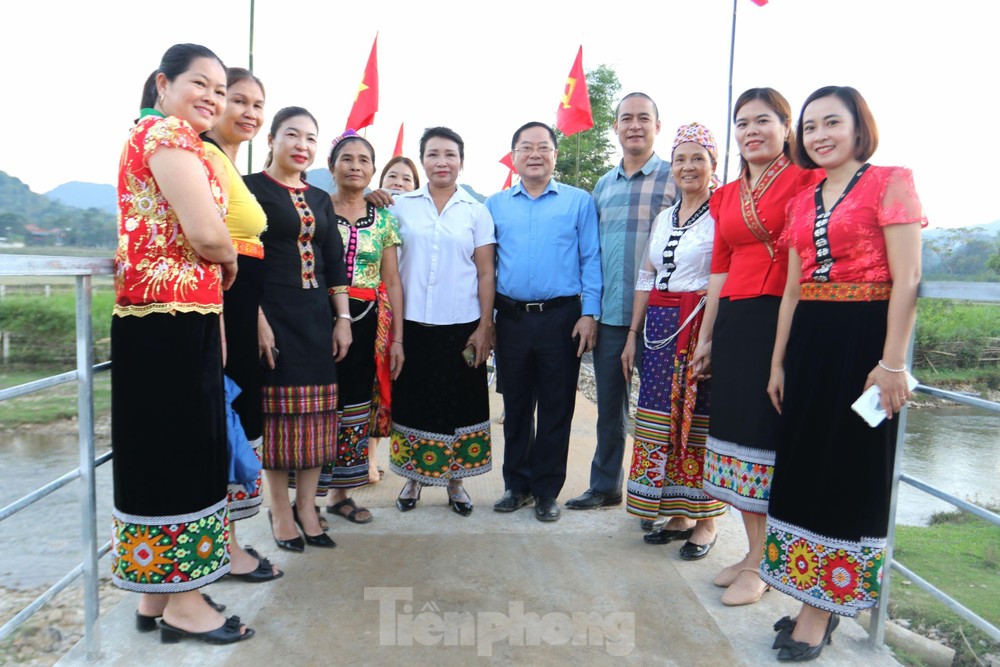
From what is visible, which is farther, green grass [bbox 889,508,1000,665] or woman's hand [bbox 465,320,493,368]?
green grass [bbox 889,508,1000,665]

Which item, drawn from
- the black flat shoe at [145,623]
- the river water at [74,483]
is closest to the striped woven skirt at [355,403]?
the black flat shoe at [145,623]

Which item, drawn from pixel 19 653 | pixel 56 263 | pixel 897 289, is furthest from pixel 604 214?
pixel 19 653

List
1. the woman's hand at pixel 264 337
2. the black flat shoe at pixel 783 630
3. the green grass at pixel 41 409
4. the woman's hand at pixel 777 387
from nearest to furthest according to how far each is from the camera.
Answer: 1. the black flat shoe at pixel 783 630
2. the woman's hand at pixel 777 387
3. the woman's hand at pixel 264 337
4. the green grass at pixel 41 409

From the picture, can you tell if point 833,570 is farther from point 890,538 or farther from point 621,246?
point 621,246

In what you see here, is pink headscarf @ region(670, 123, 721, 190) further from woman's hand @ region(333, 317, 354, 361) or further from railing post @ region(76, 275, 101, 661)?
railing post @ region(76, 275, 101, 661)

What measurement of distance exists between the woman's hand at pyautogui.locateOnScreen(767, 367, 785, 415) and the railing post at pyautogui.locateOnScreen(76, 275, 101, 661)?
78.1 inches

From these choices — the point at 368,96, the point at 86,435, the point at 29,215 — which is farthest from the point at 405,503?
the point at 29,215

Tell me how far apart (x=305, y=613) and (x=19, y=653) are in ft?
6.06

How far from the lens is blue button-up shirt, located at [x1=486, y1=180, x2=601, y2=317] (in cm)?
311

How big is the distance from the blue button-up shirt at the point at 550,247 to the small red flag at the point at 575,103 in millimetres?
4852

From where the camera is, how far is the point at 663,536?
281 cm

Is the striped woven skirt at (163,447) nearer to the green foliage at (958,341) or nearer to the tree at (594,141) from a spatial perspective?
the tree at (594,141)

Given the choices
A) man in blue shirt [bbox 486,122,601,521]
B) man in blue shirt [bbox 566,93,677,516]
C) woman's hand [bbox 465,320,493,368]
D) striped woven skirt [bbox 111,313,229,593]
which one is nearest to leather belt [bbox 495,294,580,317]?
man in blue shirt [bbox 486,122,601,521]

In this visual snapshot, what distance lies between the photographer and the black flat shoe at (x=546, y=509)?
306 cm
